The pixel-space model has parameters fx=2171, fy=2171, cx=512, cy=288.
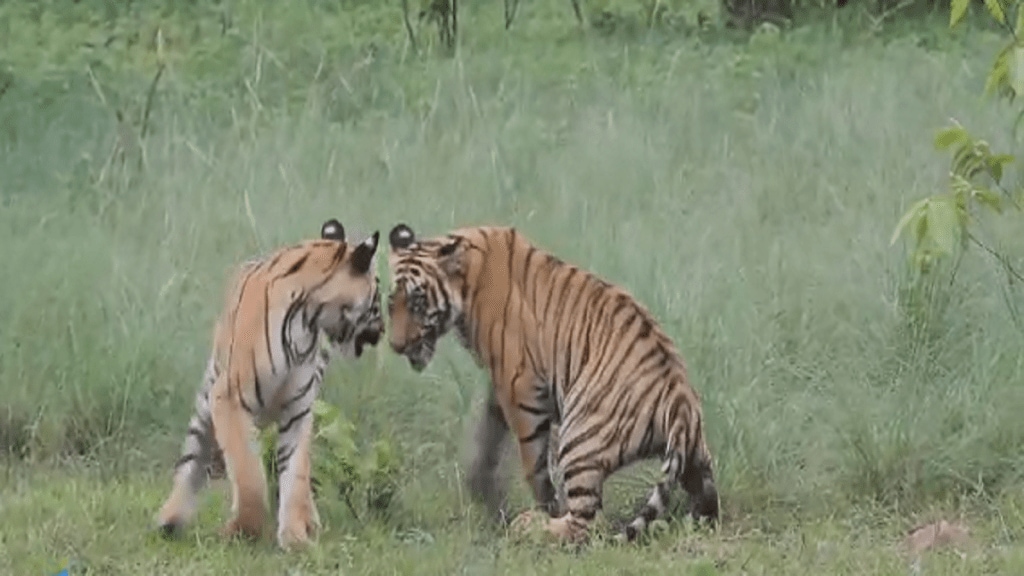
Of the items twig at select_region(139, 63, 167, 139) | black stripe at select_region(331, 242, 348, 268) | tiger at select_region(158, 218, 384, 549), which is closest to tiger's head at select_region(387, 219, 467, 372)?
tiger at select_region(158, 218, 384, 549)

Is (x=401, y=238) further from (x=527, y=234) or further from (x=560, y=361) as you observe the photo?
(x=527, y=234)

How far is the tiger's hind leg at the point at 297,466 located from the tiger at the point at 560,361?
398 millimetres

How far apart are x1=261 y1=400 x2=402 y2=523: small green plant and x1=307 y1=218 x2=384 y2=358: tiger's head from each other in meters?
0.24

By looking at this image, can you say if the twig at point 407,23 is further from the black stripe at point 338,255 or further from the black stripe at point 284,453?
the black stripe at point 284,453

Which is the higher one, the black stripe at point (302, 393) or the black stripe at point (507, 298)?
the black stripe at point (507, 298)

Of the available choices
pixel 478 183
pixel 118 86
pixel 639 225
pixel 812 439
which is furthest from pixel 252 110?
pixel 812 439

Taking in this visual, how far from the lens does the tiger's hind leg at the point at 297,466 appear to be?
19.6 ft

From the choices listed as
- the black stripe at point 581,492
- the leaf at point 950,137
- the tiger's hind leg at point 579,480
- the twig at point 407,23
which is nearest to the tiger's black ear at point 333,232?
the tiger's hind leg at point 579,480

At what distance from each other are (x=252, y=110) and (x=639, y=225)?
2701 mm

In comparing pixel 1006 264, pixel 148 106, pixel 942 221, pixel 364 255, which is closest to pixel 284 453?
pixel 364 255

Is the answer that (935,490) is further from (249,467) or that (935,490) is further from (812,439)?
(249,467)

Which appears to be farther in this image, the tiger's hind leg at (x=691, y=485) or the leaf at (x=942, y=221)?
the tiger's hind leg at (x=691, y=485)

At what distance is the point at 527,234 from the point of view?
817 cm

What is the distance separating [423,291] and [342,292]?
268 mm
